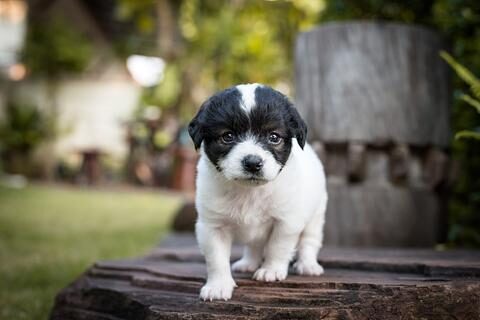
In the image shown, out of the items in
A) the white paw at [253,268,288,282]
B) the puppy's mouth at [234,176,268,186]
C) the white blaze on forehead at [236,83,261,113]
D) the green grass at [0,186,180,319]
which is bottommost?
the green grass at [0,186,180,319]

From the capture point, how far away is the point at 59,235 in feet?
25.4

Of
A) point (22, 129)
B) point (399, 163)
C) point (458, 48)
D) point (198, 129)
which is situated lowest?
point (22, 129)

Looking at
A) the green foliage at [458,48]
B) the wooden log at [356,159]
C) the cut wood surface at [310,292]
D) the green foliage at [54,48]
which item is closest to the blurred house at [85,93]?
the green foliage at [54,48]

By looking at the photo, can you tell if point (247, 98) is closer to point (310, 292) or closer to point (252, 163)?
point (252, 163)

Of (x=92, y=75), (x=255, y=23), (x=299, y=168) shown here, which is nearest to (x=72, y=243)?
(x=299, y=168)

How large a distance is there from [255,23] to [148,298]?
14.1 metres

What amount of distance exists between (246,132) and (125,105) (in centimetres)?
1829

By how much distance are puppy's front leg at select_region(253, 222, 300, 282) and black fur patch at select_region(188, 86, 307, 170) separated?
40 centimetres

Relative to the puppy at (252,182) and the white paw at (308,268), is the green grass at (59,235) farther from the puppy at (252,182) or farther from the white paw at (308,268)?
the white paw at (308,268)

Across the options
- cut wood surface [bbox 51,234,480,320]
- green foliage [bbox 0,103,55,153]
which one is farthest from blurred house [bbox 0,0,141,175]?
cut wood surface [bbox 51,234,480,320]

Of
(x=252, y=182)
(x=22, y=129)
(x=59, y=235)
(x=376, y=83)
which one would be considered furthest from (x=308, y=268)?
(x=22, y=129)

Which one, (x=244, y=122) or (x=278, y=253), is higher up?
(x=244, y=122)

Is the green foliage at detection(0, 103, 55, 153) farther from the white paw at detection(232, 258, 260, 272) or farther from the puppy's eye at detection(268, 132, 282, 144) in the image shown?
the puppy's eye at detection(268, 132, 282, 144)

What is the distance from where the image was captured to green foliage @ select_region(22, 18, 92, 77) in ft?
61.1
